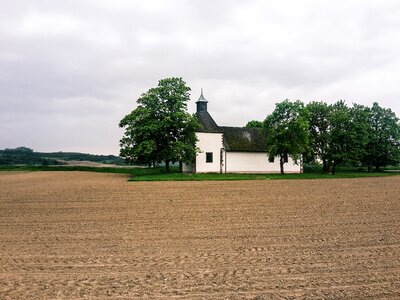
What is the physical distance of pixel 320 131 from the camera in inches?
2386

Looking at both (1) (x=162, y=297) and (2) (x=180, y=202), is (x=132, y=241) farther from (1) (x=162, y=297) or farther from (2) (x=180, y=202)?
(2) (x=180, y=202)

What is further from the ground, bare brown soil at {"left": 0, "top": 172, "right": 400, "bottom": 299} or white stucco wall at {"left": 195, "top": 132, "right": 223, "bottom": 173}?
white stucco wall at {"left": 195, "top": 132, "right": 223, "bottom": 173}

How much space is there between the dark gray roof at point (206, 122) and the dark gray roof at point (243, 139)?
243cm

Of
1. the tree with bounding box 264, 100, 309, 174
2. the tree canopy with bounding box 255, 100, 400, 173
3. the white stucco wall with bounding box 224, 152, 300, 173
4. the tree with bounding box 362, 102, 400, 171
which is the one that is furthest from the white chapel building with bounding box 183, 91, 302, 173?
the tree with bounding box 362, 102, 400, 171

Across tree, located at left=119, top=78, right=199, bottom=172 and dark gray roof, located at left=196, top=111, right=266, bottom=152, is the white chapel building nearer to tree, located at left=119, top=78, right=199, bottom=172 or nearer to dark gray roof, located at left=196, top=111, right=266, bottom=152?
dark gray roof, located at left=196, top=111, right=266, bottom=152

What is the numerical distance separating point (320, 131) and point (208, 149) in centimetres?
1881

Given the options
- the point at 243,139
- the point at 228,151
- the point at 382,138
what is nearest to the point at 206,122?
the point at 228,151

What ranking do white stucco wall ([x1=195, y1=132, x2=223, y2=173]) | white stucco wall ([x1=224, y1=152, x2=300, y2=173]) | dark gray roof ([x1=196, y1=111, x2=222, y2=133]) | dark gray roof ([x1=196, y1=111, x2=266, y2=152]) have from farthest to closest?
dark gray roof ([x1=196, y1=111, x2=266, y2=152]) → white stucco wall ([x1=224, y1=152, x2=300, y2=173]) → dark gray roof ([x1=196, y1=111, x2=222, y2=133]) → white stucco wall ([x1=195, y1=132, x2=223, y2=173])

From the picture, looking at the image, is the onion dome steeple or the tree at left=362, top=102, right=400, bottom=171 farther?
the tree at left=362, top=102, right=400, bottom=171

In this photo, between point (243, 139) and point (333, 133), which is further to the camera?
point (243, 139)

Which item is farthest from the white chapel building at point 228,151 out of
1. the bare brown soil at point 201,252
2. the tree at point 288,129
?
the bare brown soil at point 201,252

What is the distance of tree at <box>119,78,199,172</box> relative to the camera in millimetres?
48594

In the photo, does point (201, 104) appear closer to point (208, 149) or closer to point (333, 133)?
point (208, 149)

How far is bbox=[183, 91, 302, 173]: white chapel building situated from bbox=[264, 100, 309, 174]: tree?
5695 mm
